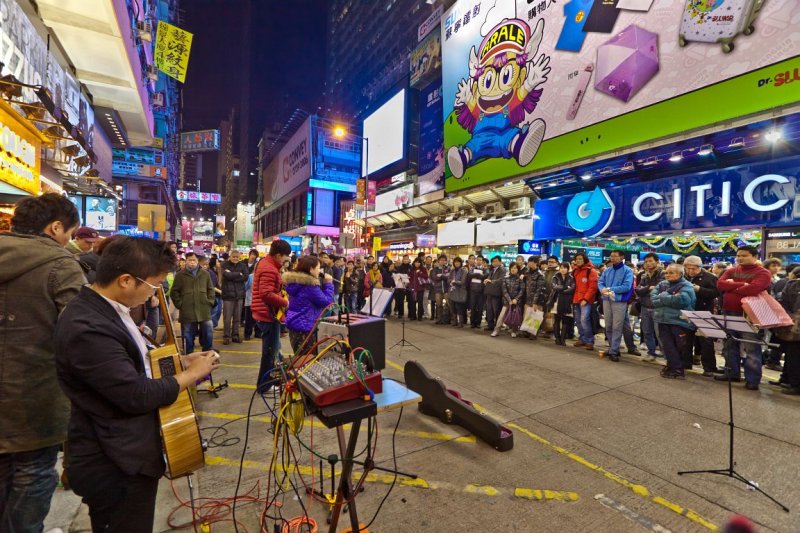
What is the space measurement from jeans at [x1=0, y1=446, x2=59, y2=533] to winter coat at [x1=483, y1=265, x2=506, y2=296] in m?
10.1

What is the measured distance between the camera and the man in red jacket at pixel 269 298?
5.33 meters

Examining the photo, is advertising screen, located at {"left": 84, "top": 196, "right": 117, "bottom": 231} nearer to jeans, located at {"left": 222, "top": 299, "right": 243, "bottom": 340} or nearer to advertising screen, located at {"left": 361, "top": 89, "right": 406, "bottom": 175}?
jeans, located at {"left": 222, "top": 299, "right": 243, "bottom": 340}

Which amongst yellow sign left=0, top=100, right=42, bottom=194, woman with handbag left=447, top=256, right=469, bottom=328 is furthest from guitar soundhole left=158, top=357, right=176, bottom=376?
woman with handbag left=447, top=256, right=469, bottom=328

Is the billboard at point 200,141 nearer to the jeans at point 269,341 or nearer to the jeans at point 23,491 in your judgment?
the jeans at point 269,341

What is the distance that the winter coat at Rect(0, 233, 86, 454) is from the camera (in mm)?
2053

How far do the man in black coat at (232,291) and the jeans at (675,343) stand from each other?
9063mm

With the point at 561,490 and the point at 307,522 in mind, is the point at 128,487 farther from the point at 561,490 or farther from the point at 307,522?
the point at 561,490

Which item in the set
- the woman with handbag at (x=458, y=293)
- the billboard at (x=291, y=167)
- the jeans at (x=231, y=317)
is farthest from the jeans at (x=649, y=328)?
the billboard at (x=291, y=167)

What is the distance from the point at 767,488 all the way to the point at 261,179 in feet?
301

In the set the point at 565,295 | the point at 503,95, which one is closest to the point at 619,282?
the point at 565,295

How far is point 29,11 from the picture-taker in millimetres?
7926

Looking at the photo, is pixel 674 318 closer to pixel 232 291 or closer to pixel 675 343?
pixel 675 343

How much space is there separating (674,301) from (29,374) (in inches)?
331

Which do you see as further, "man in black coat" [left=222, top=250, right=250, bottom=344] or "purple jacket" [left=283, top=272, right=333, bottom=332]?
→ "man in black coat" [left=222, top=250, right=250, bottom=344]
